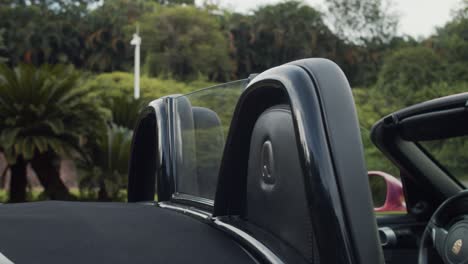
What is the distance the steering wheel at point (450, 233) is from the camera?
203 cm

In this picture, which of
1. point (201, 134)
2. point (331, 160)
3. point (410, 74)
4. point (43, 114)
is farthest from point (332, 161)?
point (410, 74)

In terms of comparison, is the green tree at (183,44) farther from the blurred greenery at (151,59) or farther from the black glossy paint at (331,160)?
the black glossy paint at (331,160)

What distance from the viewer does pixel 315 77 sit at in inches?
55.4

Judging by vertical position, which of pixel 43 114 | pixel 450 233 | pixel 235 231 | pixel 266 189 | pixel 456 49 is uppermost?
pixel 266 189

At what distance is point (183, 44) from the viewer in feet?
167

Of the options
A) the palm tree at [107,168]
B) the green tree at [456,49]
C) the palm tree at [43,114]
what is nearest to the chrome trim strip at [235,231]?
the palm tree at [43,114]

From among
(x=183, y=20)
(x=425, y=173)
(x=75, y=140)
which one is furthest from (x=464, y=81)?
(x=425, y=173)

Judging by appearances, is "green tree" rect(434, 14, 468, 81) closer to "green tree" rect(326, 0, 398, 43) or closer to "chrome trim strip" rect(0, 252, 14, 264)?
"green tree" rect(326, 0, 398, 43)

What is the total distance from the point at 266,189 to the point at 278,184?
0.07m

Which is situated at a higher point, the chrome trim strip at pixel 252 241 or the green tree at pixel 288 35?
the chrome trim strip at pixel 252 241

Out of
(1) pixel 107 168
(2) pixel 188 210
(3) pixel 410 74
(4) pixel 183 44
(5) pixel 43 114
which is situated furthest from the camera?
(4) pixel 183 44

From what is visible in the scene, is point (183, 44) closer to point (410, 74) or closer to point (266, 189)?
point (410, 74)

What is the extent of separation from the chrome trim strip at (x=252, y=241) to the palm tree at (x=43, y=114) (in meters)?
16.8

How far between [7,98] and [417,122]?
17.0m
